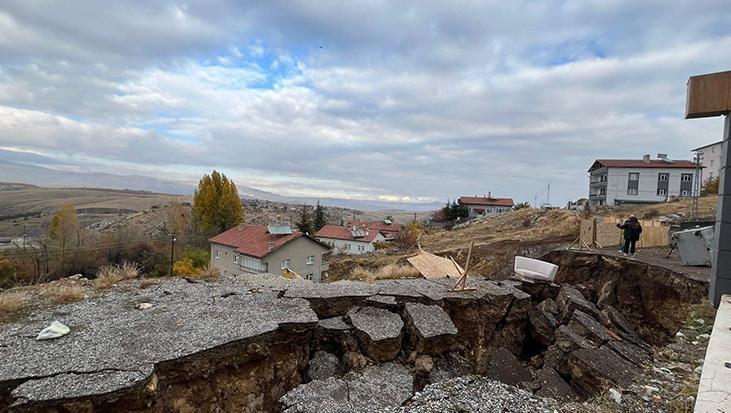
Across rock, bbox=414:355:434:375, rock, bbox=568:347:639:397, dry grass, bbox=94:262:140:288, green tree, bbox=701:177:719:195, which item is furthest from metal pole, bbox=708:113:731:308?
green tree, bbox=701:177:719:195

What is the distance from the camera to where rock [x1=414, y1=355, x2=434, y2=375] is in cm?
512

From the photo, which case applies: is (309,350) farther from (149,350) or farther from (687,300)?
(687,300)

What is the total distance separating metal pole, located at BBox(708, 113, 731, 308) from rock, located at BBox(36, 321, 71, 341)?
901cm

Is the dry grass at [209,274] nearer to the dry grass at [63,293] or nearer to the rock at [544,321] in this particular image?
the dry grass at [63,293]

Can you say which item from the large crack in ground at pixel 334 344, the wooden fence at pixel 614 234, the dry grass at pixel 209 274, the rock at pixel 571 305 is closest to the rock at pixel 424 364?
the large crack in ground at pixel 334 344

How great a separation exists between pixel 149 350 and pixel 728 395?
5470 millimetres

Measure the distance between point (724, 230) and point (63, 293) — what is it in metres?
10.2

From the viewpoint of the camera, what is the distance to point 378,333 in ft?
17.5

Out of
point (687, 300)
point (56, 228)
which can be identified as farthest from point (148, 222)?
point (687, 300)

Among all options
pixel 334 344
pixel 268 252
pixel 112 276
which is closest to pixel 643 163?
pixel 268 252

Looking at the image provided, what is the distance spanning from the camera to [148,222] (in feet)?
175

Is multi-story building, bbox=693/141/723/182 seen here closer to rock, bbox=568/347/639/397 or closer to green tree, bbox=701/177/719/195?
green tree, bbox=701/177/719/195

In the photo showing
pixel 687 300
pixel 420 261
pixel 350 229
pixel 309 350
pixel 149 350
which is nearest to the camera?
pixel 149 350

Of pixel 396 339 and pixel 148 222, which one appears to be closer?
pixel 396 339
